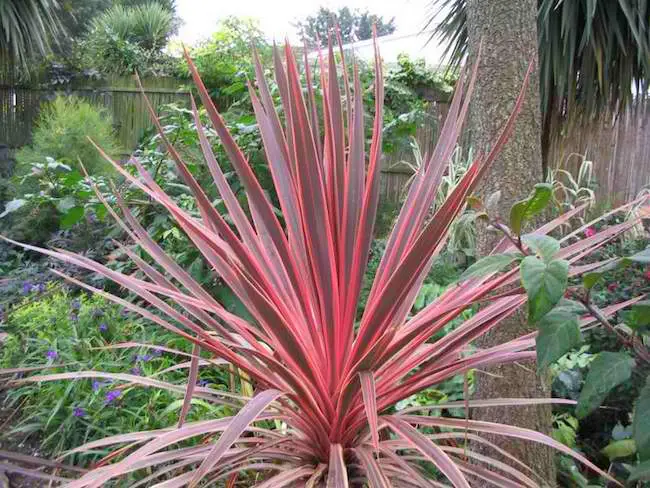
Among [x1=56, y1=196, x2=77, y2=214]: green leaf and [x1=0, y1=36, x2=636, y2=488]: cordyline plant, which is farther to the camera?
[x1=56, y1=196, x2=77, y2=214]: green leaf

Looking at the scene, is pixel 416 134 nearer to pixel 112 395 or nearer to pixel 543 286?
pixel 112 395

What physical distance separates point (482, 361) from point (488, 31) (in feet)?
2.91

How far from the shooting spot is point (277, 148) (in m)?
1.27

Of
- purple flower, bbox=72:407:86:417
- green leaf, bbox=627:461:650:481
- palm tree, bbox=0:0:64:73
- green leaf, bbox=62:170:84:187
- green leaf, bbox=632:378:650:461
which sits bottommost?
purple flower, bbox=72:407:86:417

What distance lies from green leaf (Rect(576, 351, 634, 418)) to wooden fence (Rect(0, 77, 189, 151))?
605cm

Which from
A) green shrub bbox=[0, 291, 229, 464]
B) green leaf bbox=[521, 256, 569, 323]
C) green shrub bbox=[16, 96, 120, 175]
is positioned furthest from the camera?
green shrub bbox=[16, 96, 120, 175]

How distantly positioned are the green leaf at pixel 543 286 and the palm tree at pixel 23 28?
697 centimetres

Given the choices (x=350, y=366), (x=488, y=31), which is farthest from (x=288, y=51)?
(x=350, y=366)

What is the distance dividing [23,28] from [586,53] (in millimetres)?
6024

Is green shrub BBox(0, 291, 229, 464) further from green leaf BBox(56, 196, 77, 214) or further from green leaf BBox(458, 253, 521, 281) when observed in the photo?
green leaf BBox(458, 253, 521, 281)

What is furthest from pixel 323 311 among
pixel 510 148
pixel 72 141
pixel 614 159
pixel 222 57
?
pixel 614 159

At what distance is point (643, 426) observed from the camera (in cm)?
79

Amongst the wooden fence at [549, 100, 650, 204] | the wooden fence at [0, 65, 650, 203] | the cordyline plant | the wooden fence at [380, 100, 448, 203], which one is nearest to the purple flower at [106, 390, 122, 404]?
the cordyline plant

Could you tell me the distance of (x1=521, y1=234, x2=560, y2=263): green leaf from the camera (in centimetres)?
77
